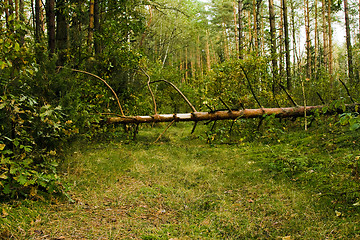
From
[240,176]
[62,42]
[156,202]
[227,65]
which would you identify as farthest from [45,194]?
[227,65]

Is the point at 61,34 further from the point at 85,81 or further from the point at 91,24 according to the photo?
the point at 91,24

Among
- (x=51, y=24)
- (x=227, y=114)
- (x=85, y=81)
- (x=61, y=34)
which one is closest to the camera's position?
(x=51, y=24)

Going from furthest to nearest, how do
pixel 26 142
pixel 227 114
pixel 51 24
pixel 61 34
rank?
pixel 61 34
pixel 227 114
pixel 51 24
pixel 26 142

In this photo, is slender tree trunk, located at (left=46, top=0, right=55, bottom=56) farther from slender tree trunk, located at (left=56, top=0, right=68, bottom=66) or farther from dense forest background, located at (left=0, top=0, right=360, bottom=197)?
slender tree trunk, located at (left=56, top=0, right=68, bottom=66)

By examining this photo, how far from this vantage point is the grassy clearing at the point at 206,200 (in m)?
2.84

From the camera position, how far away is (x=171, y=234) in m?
2.94

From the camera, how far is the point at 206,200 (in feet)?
12.8

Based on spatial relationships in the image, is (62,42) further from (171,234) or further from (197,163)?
(171,234)

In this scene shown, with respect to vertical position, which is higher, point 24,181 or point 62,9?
point 62,9

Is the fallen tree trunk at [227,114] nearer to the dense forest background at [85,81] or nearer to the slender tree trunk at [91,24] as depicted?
the dense forest background at [85,81]

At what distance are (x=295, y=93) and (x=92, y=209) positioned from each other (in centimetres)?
964

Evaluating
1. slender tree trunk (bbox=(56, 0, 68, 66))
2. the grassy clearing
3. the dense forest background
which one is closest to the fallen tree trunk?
the dense forest background

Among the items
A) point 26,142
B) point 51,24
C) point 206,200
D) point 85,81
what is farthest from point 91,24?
point 206,200

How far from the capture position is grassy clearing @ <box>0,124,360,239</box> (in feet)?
9.32
